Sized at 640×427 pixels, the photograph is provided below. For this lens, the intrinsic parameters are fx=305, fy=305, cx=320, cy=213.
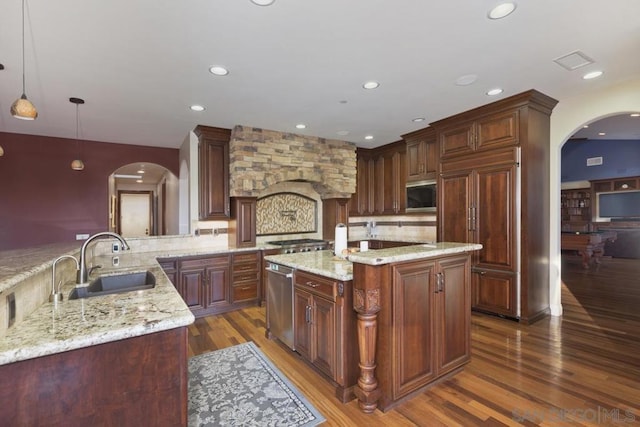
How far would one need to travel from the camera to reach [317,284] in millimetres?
2441

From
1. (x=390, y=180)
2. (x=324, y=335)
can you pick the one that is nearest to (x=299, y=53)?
(x=324, y=335)

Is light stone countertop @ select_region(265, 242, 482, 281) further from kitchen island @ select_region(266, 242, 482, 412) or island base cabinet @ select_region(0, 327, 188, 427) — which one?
island base cabinet @ select_region(0, 327, 188, 427)

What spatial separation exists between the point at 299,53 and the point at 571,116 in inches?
132

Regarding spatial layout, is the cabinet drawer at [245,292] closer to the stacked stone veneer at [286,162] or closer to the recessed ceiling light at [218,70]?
the stacked stone veneer at [286,162]

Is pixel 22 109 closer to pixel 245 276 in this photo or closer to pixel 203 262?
pixel 203 262

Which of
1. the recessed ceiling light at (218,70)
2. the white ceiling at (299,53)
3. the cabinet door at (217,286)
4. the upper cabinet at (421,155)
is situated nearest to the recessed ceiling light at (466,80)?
A: the white ceiling at (299,53)

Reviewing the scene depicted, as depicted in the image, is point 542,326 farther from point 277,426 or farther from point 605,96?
→ point 277,426

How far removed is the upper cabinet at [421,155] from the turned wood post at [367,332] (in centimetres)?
306

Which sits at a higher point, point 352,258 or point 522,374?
point 352,258

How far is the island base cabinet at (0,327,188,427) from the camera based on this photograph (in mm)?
1060

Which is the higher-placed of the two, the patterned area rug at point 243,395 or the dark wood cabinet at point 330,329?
the dark wood cabinet at point 330,329

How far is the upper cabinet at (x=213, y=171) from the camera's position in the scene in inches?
179

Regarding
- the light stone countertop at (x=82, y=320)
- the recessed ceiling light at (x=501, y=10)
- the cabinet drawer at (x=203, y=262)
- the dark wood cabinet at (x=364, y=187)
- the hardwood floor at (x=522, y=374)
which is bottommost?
the hardwood floor at (x=522, y=374)

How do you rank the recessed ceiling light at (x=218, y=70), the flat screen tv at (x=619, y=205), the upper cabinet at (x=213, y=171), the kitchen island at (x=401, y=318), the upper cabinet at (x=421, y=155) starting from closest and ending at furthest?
the kitchen island at (x=401, y=318) → the recessed ceiling light at (x=218, y=70) → the upper cabinet at (x=213, y=171) → the upper cabinet at (x=421, y=155) → the flat screen tv at (x=619, y=205)
